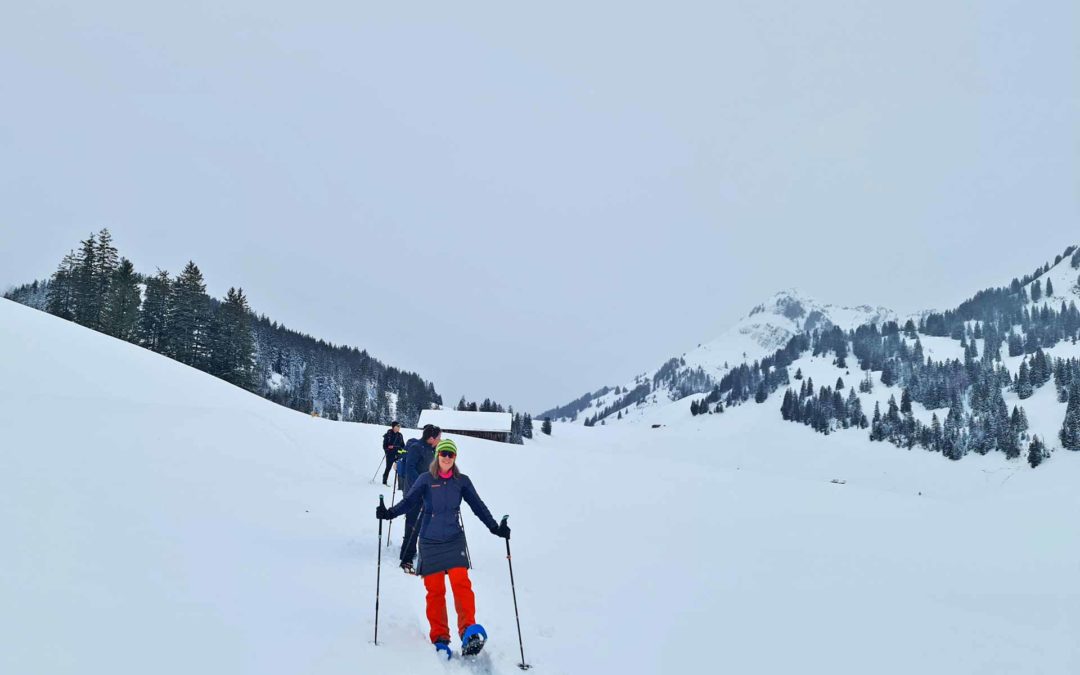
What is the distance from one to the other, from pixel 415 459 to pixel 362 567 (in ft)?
8.40

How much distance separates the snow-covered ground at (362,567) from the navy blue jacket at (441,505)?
1.38 meters

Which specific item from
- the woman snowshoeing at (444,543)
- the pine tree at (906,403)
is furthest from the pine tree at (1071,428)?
the woman snowshoeing at (444,543)

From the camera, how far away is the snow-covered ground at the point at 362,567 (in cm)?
580

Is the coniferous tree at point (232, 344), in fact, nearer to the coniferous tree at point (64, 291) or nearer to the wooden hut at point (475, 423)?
the coniferous tree at point (64, 291)

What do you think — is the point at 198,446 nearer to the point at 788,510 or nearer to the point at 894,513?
the point at 788,510

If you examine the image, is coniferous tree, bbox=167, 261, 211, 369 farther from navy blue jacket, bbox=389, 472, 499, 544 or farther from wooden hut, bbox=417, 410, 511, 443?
navy blue jacket, bbox=389, 472, 499, 544

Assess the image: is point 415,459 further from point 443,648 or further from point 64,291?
point 64,291

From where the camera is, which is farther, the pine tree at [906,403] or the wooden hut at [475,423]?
the pine tree at [906,403]

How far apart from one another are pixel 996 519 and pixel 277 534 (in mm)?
34836

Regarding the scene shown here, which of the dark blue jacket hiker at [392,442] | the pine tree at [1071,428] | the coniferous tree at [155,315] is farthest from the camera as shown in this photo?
the pine tree at [1071,428]

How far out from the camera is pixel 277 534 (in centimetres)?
1013

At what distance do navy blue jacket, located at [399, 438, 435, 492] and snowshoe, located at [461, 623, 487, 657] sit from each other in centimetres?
544

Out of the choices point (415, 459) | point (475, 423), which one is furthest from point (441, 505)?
point (475, 423)

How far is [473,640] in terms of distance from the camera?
20.5ft
